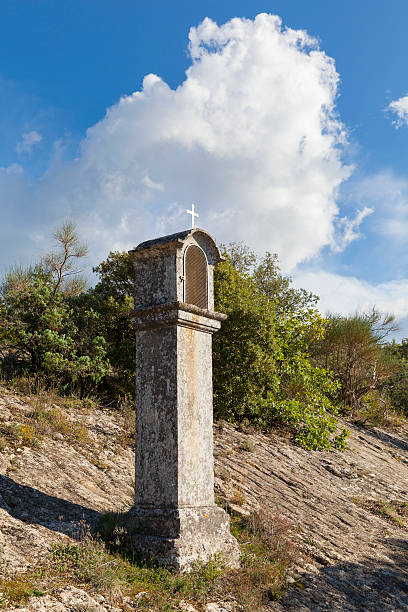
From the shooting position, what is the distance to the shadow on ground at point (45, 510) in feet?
18.5

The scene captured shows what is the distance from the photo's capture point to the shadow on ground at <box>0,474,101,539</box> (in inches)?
222

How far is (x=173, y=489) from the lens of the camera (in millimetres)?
5672

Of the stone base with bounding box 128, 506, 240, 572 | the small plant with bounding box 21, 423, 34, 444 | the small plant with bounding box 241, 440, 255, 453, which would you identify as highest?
the small plant with bounding box 21, 423, 34, 444

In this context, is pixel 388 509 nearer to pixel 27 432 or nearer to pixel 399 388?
pixel 27 432

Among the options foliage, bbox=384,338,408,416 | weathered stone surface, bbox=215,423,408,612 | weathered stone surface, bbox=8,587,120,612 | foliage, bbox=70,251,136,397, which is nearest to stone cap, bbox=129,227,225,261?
weathered stone surface, bbox=8,587,120,612

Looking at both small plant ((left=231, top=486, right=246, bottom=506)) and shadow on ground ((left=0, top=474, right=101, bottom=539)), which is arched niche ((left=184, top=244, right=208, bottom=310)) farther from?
small plant ((left=231, top=486, right=246, bottom=506))

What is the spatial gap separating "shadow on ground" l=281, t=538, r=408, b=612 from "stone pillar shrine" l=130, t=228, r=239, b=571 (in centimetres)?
88

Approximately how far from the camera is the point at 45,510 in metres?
5.95

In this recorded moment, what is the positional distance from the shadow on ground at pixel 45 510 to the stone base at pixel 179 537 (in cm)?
56

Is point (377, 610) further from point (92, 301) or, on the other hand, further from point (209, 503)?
point (92, 301)

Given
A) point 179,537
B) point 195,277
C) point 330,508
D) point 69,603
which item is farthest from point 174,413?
point 330,508

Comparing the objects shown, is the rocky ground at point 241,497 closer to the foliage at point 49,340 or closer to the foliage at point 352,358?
the foliage at point 49,340

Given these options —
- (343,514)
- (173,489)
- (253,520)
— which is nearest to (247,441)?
(343,514)

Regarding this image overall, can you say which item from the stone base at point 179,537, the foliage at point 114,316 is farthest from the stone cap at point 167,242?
the foliage at point 114,316
